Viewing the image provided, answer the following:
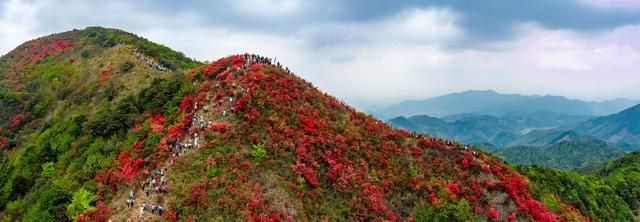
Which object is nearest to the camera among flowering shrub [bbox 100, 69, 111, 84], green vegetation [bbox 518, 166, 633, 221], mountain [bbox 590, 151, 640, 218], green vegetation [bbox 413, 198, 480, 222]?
green vegetation [bbox 413, 198, 480, 222]

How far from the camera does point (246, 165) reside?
30.1 metres

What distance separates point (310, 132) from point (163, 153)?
41.0ft

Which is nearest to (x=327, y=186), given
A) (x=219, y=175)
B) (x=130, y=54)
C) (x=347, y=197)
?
(x=347, y=197)

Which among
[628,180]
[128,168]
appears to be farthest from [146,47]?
[628,180]

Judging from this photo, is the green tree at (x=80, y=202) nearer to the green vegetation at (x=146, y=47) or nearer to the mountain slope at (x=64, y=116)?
the mountain slope at (x=64, y=116)

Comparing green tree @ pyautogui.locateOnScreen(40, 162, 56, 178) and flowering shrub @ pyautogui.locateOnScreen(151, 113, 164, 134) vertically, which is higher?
flowering shrub @ pyautogui.locateOnScreen(151, 113, 164, 134)

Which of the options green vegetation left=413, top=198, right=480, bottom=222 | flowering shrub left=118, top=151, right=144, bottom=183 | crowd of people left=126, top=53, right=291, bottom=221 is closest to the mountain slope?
flowering shrub left=118, top=151, right=144, bottom=183

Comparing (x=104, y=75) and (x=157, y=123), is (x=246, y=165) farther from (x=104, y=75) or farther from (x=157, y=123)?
(x=104, y=75)

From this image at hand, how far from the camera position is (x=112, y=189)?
2967cm

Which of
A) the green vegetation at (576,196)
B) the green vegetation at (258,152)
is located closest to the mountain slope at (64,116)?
the green vegetation at (258,152)

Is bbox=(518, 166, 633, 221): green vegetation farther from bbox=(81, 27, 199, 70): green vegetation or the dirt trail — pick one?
bbox=(81, 27, 199, 70): green vegetation

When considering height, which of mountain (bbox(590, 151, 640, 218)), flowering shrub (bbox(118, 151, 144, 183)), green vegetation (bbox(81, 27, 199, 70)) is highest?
green vegetation (bbox(81, 27, 199, 70))

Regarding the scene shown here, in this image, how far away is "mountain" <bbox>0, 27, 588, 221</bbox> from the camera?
28094 mm

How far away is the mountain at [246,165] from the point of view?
28.1 m
